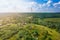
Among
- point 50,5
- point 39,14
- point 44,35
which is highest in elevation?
point 50,5

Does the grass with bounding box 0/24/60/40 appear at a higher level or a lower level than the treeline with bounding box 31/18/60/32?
lower

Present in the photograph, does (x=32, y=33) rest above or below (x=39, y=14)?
below

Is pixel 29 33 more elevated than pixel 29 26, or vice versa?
pixel 29 26

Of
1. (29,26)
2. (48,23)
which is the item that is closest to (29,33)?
(29,26)

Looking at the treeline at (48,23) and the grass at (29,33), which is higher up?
the treeline at (48,23)

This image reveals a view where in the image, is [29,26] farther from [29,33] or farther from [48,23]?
[48,23]

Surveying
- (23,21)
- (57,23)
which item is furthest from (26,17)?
(57,23)

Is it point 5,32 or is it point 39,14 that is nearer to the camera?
point 5,32

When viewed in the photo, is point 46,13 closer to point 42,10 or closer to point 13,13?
point 42,10
